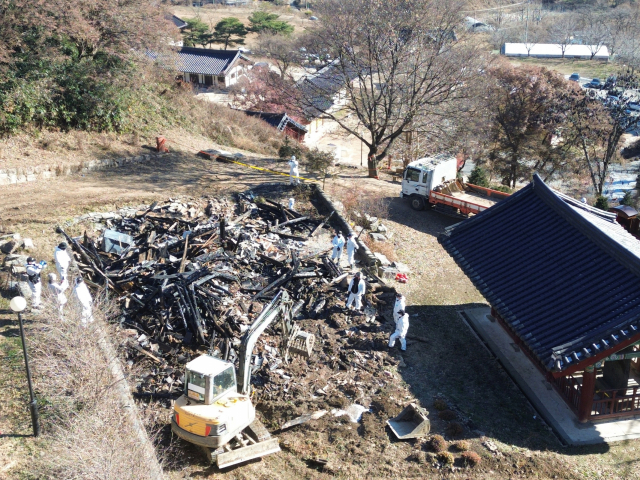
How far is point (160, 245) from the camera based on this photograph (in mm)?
20766

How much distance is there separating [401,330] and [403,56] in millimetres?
17253

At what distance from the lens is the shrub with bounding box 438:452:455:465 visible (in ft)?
42.2

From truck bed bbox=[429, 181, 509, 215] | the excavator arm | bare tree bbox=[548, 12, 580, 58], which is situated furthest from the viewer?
bare tree bbox=[548, 12, 580, 58]

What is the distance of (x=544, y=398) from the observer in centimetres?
1541

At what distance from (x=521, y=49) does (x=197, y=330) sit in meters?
82.9

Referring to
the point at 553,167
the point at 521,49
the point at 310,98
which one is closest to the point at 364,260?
the point at 310,98

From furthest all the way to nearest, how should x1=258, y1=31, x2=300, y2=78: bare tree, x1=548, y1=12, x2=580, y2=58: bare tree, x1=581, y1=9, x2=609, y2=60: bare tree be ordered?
x1=548, y1=12, x2=580, y2=58: bare tree < x1=581, y1=9, x2=609, y2=60: bare tree < x1=258, y1=31, x2=300, y2=78: bare tree

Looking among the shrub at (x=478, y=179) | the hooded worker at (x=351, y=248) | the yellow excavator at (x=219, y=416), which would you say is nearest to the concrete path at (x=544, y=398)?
the hooded worker at (x=351, y=248)

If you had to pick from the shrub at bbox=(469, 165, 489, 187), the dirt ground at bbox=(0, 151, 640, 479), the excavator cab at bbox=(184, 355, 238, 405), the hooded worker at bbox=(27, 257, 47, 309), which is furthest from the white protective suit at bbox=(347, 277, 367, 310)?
the shrub at bbox=(469, 165, 489, 187)

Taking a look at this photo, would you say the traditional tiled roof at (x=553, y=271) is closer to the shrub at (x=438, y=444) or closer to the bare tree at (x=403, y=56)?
the shrub at (x=438, y=444)

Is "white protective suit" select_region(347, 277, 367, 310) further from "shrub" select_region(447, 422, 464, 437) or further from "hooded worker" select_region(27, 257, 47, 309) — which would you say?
"hooded worker" select_region(27, 257, 47, 309)

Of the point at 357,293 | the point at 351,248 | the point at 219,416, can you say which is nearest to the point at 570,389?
the point at 357,293

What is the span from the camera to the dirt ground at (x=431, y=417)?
12734 mm

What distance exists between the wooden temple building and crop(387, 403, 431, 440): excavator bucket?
2.99 m
